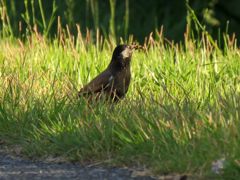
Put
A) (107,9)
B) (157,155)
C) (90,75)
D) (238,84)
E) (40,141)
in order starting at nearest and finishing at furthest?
(157,155) < (40,141) < (238,84) < (90,75) < (107,9)

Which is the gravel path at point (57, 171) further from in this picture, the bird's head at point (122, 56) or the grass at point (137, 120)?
the bird's head at point (122, 56)

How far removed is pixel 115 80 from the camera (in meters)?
8.43

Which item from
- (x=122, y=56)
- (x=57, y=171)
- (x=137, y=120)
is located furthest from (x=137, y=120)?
(x=122, y=56)

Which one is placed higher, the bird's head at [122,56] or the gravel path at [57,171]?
the bird's head at [122,56]

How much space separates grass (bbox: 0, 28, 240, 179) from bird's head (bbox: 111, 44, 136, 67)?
0.31 meters

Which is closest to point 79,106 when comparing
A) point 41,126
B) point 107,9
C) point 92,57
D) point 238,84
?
point 41,126

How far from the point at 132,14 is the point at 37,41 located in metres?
5.51

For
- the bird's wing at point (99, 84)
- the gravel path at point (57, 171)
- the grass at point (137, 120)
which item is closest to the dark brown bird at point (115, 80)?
the bird's wing at point (99, 84)

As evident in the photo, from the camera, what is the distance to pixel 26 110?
7461 mm

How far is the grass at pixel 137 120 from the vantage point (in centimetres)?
599

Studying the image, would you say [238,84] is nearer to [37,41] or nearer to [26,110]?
[26,110]

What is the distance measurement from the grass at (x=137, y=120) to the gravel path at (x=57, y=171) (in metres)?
0.13

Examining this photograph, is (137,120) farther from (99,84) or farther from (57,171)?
(99,84)

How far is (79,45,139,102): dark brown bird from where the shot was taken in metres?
8.19
